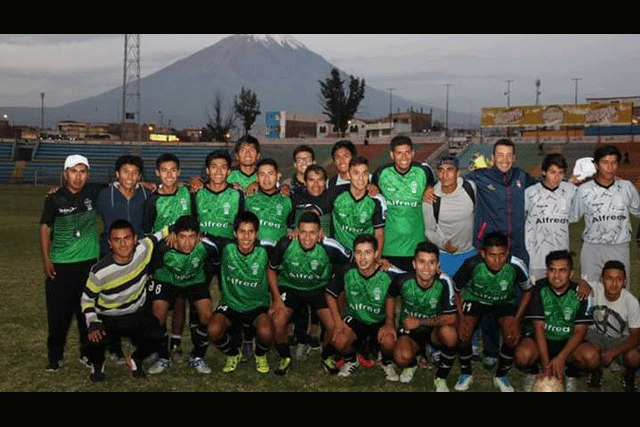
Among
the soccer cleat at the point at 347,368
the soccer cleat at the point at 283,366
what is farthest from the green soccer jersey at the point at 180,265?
the soccer cleat at the point at 347,368

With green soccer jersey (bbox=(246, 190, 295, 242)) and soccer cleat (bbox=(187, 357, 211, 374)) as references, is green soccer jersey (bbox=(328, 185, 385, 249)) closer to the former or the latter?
green soccer jersey (bbox=(246, 190, 295, 242))

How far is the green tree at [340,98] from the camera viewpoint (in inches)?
2539

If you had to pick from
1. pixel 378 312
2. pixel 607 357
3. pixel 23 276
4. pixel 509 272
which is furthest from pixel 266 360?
pixel 23 276

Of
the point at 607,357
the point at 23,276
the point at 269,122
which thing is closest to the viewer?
the point at 607,357

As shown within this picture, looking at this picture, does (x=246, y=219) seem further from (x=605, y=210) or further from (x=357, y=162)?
(x=605, y=210)

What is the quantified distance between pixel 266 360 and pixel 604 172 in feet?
12.5

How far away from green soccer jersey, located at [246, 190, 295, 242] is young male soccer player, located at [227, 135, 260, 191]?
12.4 inches

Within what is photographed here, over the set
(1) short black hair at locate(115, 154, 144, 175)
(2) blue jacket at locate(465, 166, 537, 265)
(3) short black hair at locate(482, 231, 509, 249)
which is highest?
(1) short black hair at locate(115, 154, 144, 175)

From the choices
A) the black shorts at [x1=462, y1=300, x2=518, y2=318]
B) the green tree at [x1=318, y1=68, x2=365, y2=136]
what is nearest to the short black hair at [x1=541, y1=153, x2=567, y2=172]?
the black shorts at [x1=462, y1=300, x2=518, y2=318]

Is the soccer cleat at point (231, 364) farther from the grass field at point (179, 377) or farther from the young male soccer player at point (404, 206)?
the young male soccer player at point (404, 206)

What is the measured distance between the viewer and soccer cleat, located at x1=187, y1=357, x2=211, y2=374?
18.7ft

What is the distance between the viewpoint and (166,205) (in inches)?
242

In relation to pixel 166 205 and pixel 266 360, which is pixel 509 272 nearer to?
pixel 266 360

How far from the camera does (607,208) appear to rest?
19.4ft
